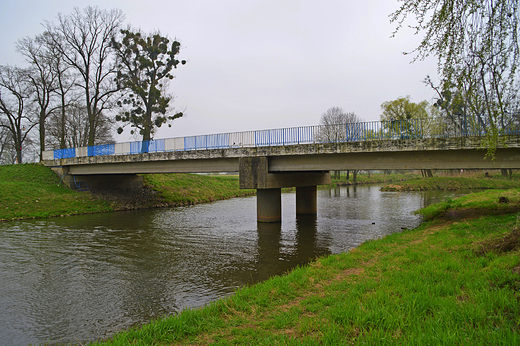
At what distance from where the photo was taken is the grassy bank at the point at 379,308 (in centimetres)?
400

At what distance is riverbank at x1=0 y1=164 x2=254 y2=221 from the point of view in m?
24.8

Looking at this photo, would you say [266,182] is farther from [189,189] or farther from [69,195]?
[189,189]

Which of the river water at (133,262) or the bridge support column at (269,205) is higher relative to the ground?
the bridge support column at (269,205)

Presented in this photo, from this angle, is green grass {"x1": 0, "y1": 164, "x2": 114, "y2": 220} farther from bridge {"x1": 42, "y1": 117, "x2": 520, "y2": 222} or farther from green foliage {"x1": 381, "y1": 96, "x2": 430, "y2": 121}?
green foliage {"x1": 381, "y1": 96, "x2": 430, "y2": 121}

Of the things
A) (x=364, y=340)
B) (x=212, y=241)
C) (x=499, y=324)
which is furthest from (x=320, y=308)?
(x=212, y=241)

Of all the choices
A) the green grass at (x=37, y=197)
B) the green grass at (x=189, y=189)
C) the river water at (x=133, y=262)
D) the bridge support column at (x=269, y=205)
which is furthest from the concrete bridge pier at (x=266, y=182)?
the green grass at (x=189, y=189)

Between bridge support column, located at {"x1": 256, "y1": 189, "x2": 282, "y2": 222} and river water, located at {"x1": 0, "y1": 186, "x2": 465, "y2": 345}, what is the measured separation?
729 mm

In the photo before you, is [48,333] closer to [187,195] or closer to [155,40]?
[187,195]

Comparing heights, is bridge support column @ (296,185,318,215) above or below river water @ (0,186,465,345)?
above

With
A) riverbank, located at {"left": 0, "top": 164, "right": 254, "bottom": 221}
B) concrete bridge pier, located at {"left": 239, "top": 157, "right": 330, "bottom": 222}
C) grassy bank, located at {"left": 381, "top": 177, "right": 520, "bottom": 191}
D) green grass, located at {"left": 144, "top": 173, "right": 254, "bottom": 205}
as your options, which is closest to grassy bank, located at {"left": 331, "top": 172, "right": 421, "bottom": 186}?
grassy bank, located at {"left": 381, "top": 177, "right": 520, "bottom": 191}

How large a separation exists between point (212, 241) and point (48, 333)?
9047mm

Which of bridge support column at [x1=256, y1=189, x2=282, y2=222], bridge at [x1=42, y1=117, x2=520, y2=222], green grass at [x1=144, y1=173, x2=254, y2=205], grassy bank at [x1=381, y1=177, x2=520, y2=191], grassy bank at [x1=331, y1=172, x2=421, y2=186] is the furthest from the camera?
grassy bank at [x1=331, y1=172, x2=421, y2=186]

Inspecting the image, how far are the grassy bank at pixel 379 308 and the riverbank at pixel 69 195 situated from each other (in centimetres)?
2358

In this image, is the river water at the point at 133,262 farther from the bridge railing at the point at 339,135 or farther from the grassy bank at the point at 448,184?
the grassy bank at the point at 448,184
